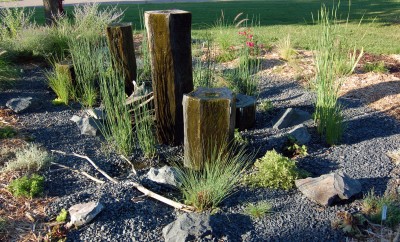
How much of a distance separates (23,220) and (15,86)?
126 inches

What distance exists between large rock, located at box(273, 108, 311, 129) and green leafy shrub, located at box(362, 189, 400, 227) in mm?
1320

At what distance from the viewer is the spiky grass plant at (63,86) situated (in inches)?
193

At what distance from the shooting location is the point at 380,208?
2820 millimetres

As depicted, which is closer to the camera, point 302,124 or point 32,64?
point 302,124

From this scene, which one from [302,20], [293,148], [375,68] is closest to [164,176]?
[293,148]

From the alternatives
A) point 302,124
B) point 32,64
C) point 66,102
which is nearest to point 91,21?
point 32,64

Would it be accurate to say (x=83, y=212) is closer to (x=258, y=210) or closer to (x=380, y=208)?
(x=258, y=210)

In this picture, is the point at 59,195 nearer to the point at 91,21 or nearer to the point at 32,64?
the point at 32,64

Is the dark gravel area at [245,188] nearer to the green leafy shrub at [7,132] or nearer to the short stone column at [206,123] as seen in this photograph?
the green leafy shrub at [7,132]

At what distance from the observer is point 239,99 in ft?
14.3

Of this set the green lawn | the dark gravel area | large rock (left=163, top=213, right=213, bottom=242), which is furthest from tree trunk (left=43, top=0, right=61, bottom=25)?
large rock (left=163, top=213, right=213, bottom=242)

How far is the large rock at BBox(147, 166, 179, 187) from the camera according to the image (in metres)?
3.14

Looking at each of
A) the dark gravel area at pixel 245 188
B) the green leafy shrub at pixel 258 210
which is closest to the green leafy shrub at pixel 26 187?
the dark gravel area at pixel 245 188

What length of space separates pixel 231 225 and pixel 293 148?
1276mm
